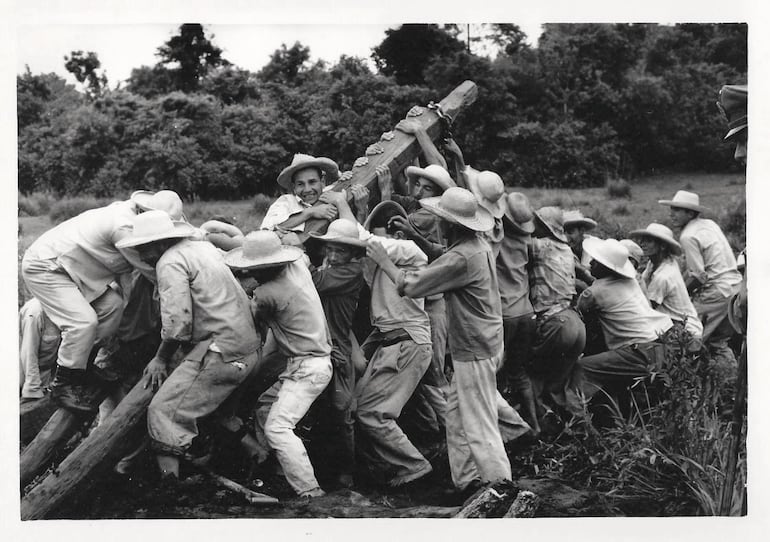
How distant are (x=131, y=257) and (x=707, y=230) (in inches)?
248

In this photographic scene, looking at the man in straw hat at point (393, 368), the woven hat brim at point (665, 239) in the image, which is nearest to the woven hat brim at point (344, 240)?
the man in straw hat at point (393, 368)

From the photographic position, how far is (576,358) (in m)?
10.0

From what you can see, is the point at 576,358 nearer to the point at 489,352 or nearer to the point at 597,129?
the point at 489,352

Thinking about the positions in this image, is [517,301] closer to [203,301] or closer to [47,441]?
[203,301]

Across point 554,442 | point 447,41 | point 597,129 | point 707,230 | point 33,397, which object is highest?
point 447,41

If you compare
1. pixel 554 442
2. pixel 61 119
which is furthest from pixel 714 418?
pixel 61 119

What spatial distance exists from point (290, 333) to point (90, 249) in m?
1.88

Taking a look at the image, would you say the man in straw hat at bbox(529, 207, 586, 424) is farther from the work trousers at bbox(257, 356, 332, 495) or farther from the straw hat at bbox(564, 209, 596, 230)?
the work trousers at bbox(257, 356, 332, 495)

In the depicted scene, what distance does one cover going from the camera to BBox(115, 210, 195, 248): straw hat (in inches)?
324

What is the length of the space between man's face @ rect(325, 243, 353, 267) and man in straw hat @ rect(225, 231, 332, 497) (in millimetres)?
406

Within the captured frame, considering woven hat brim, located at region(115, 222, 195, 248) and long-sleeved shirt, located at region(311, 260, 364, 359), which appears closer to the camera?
woven hat brim, located at region(115, 222, 195, 248)

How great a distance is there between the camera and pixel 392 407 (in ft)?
28.8

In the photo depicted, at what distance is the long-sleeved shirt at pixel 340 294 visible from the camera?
8.88 metres

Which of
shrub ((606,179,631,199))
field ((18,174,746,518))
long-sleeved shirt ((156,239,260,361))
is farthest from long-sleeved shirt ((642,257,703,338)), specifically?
long-sleeved shirt ((156,239,260,361))
